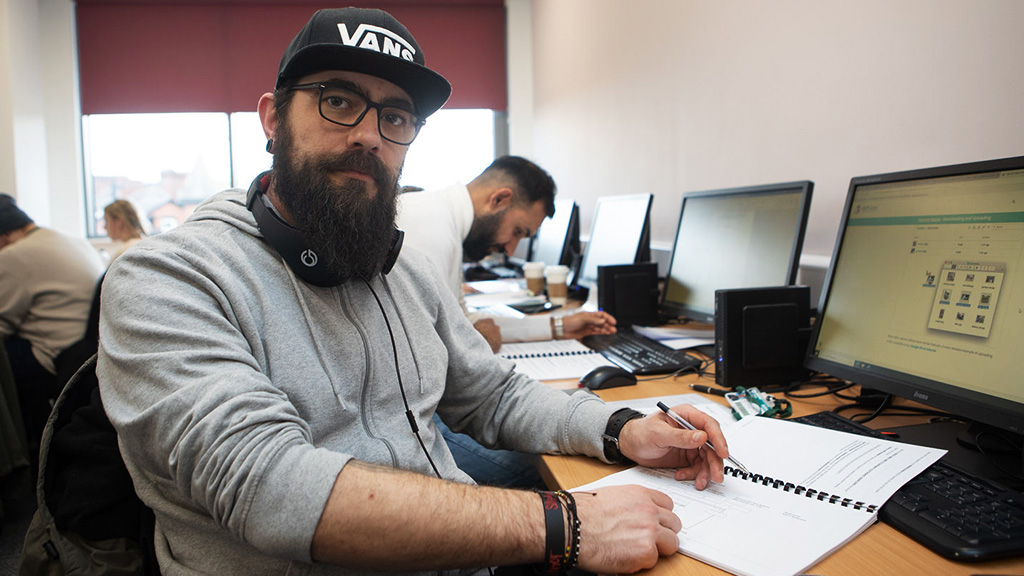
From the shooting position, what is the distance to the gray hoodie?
69 cm

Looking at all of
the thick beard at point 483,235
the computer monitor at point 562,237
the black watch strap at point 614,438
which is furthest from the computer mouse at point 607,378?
the computer monitor at point 562,237

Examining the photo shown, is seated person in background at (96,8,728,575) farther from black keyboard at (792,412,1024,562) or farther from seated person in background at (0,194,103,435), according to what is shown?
seated person in background at (0,194,103,435)

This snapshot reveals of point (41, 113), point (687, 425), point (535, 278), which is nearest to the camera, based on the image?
point (687, 425)

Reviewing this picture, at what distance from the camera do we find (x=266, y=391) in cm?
77

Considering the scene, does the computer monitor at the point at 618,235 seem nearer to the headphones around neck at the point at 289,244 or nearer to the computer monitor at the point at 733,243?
the computer monitor at the point at 733,243

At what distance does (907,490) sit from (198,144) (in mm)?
5906

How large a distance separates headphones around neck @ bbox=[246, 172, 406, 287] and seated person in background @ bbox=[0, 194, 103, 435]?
2.35 m

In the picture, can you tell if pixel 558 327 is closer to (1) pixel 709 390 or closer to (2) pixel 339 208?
(1) pixel 709 390

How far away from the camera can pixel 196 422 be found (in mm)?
691

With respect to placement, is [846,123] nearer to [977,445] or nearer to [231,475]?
[977,445]

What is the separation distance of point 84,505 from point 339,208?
557 millimetres

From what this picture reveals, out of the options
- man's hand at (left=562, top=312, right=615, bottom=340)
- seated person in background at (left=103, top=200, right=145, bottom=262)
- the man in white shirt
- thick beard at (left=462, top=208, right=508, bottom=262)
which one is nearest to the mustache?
the man in white shirt

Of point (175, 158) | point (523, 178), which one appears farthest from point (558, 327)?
point (175, 158)

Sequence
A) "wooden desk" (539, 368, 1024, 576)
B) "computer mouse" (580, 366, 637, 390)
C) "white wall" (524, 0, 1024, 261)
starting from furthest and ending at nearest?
1. "computer mouse" (580, 366, 637, 390)
2. "white wall" (524, 0, 1024, 261)
3. "wooden desk" (539, 368, 1024, 576)
